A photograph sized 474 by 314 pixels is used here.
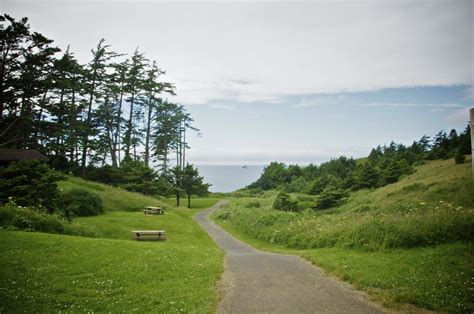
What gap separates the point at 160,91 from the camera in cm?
4519

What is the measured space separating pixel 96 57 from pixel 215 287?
42.1 meters

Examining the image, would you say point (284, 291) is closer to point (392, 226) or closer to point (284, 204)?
point (392, 226)

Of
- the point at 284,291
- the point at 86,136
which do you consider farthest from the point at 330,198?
the point at 86,136

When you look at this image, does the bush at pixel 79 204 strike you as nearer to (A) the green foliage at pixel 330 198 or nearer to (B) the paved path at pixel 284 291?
(B) the paved path at pixel 284 291

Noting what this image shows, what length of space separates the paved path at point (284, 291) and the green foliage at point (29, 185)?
1456 centimetres

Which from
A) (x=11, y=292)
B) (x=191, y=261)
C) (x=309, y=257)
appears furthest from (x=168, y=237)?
(x=11, y=292)

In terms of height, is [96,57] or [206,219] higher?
[96,57]

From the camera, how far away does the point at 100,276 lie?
9320 millimetres

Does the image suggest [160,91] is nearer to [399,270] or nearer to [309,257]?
[309,257]

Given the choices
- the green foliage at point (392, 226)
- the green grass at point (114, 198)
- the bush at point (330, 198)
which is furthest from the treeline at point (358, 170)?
the green grass at point (114, 198)

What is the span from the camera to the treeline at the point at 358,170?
3256 centimetres

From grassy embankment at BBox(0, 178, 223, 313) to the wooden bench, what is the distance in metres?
4.33

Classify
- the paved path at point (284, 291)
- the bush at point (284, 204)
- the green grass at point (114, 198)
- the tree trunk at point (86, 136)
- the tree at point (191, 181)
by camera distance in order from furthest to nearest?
1. the tree at point (191, 181)
2. the tree trunk at point (86, 136)
3. the bush at point (284, 204)
4. the green grass at point (114, 198)
5. the paved path at point (284, 291)

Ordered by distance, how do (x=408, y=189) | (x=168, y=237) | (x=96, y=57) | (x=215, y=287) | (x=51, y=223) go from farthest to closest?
(x=96, y=57) → (x=408, y=189) → (x=168, y=237) → (x=51, y=223) → (x=215, y=287)
